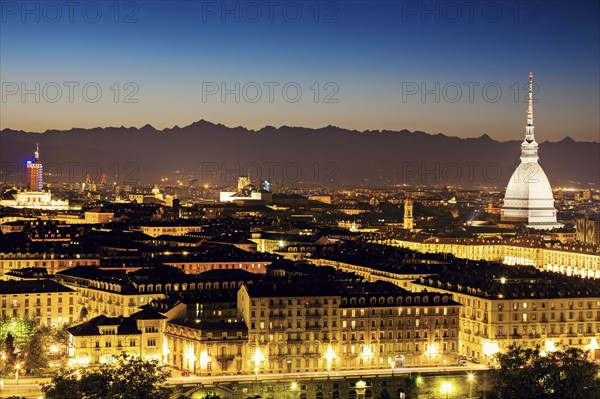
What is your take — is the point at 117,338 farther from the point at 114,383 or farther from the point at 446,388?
the point at 446,388

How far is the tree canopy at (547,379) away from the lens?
56.9 meters

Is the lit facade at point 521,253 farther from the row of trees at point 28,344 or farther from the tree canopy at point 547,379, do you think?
the tree canopy at point 547,379

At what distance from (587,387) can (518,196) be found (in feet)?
332

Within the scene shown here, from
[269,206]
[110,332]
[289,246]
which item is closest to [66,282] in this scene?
[110,332]

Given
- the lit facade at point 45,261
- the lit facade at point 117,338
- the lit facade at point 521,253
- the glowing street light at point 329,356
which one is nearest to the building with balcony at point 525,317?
the glowing street light at point 329,356

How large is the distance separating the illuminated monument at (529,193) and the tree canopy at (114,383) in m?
100

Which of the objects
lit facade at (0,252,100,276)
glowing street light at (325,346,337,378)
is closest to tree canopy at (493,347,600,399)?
glowing street light at (325,346,337,378)

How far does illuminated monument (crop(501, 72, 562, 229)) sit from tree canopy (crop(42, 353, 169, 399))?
100 metres

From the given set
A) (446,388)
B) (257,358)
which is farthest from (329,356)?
(446,388)

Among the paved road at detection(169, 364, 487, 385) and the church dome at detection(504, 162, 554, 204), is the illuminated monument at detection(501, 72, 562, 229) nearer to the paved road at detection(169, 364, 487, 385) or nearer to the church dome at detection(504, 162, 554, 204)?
the church dome at detection(504, 162, 554, 204)

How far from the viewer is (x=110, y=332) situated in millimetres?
62594

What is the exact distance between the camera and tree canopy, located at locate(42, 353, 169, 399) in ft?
174

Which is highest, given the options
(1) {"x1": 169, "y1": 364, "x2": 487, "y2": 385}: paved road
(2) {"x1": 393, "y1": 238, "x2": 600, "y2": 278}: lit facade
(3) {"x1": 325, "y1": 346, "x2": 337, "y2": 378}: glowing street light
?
(2) {"x1": 393, "y1": 238, "x2": 600, "y2": 278}: lit facade

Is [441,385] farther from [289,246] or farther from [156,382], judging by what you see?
[289,246]
